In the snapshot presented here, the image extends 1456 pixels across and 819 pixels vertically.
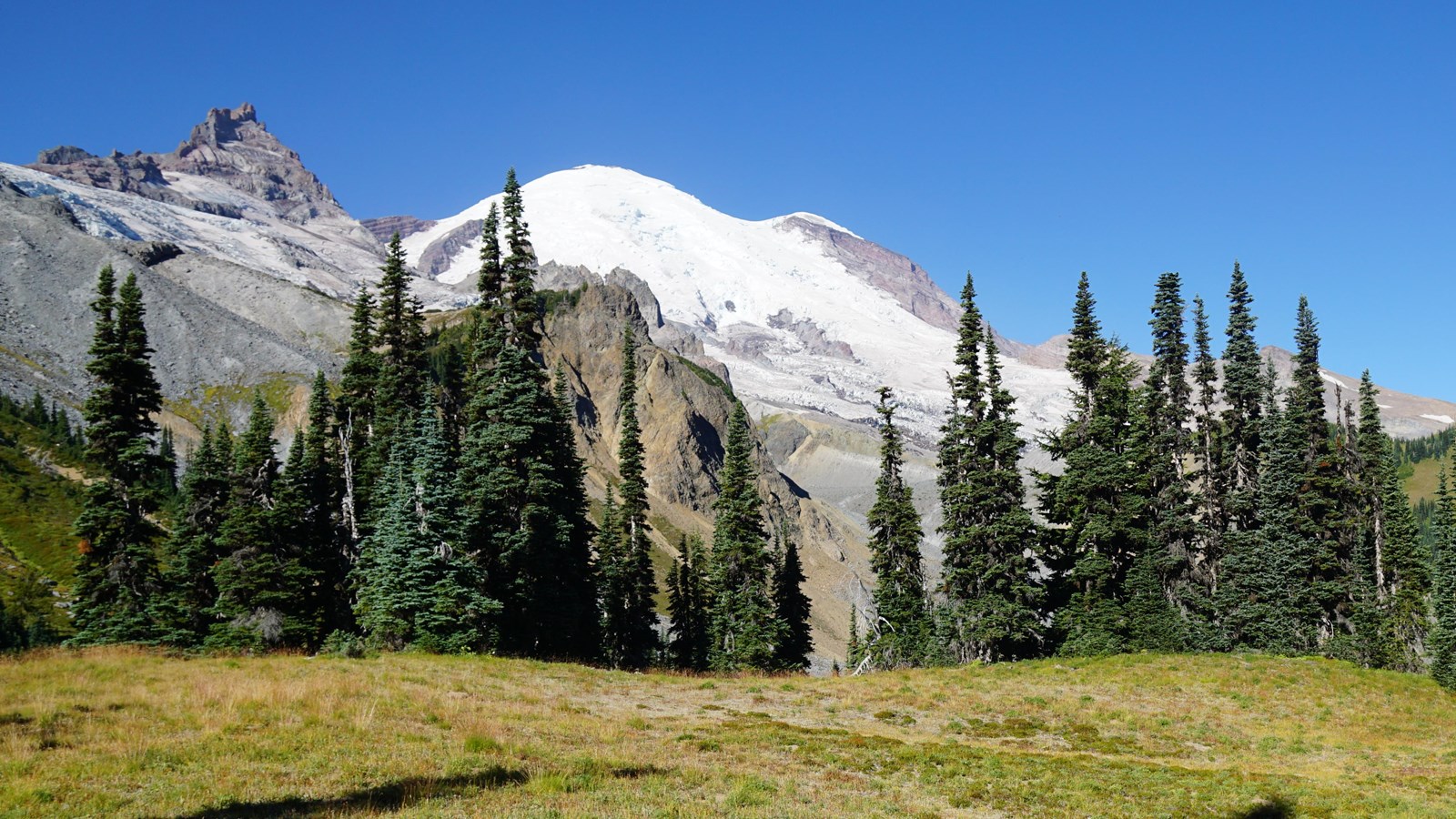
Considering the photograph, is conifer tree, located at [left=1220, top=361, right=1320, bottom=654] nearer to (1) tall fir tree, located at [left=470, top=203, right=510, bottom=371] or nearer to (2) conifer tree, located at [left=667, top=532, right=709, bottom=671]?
(2) conifer tree, located at [left=667, top=532, right=709, bottom=671]

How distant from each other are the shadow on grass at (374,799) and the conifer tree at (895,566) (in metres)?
39.5

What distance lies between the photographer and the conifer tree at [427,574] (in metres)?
33.3

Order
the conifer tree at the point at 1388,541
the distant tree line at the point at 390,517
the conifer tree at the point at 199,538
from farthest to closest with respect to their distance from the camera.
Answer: the conifer tree at the point at 1388,541 < the conifer tree at the point at 199,538 < the distant tree line at the point at 390,517

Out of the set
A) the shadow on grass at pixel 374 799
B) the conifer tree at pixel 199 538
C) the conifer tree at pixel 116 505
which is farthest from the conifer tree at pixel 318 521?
the shadow on grass at pixel 374 799

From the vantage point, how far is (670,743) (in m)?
20.0

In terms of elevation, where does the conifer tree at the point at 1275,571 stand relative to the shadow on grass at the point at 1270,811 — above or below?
above

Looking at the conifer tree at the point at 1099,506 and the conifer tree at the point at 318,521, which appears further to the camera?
the conifer tree at the point at 1099,506

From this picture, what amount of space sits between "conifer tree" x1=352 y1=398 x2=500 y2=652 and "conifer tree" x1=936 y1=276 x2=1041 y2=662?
23845mm

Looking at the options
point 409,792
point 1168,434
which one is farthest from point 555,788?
point 1168,434

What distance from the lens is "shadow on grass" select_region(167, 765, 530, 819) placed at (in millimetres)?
12203

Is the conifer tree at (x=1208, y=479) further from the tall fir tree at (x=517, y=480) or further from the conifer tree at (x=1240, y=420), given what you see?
the tall fir tree at (x=517, y=480)

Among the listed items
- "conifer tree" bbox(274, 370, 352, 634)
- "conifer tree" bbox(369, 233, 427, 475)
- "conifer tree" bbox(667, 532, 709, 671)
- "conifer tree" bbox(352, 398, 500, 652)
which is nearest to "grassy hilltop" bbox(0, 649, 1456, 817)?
"conifer tree" bbox(352, 398, 500, 652)

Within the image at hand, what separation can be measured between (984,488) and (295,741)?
36934mm

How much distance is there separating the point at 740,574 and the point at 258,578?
2725cm
